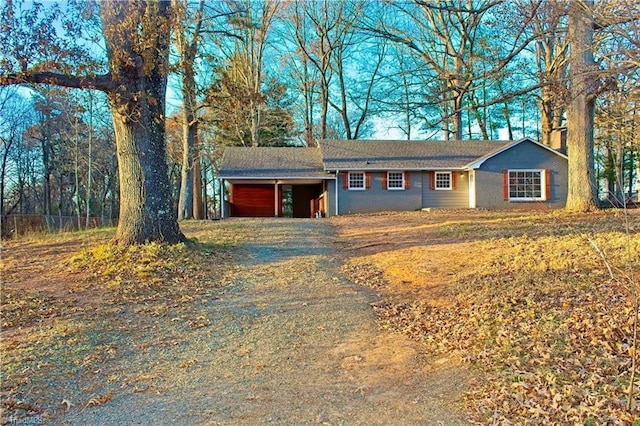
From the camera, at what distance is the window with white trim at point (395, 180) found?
20578 mm

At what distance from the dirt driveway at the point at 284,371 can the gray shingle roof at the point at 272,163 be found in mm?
13452

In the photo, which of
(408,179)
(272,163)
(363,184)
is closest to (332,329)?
(363,184)

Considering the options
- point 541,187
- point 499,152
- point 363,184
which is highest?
point 499,152

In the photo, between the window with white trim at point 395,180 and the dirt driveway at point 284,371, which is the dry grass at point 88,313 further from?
the window with white trim at point 395,180

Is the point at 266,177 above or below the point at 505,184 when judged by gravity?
above

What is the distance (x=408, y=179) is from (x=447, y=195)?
2102mm

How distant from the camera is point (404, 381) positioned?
3.97 m

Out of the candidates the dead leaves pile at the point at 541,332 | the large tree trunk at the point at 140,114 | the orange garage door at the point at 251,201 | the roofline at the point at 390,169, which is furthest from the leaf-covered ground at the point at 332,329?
the orange garage door at the point at 251,201

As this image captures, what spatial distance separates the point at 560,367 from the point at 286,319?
3.21m

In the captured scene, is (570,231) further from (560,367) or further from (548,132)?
(548,132)

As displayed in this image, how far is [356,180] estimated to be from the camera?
2047cm

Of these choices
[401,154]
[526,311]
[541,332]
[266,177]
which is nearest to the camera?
[541,332]

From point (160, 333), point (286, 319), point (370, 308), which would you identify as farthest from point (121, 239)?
point (370, 308)

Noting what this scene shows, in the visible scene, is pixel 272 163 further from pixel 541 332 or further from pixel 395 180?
pixel 541 332
